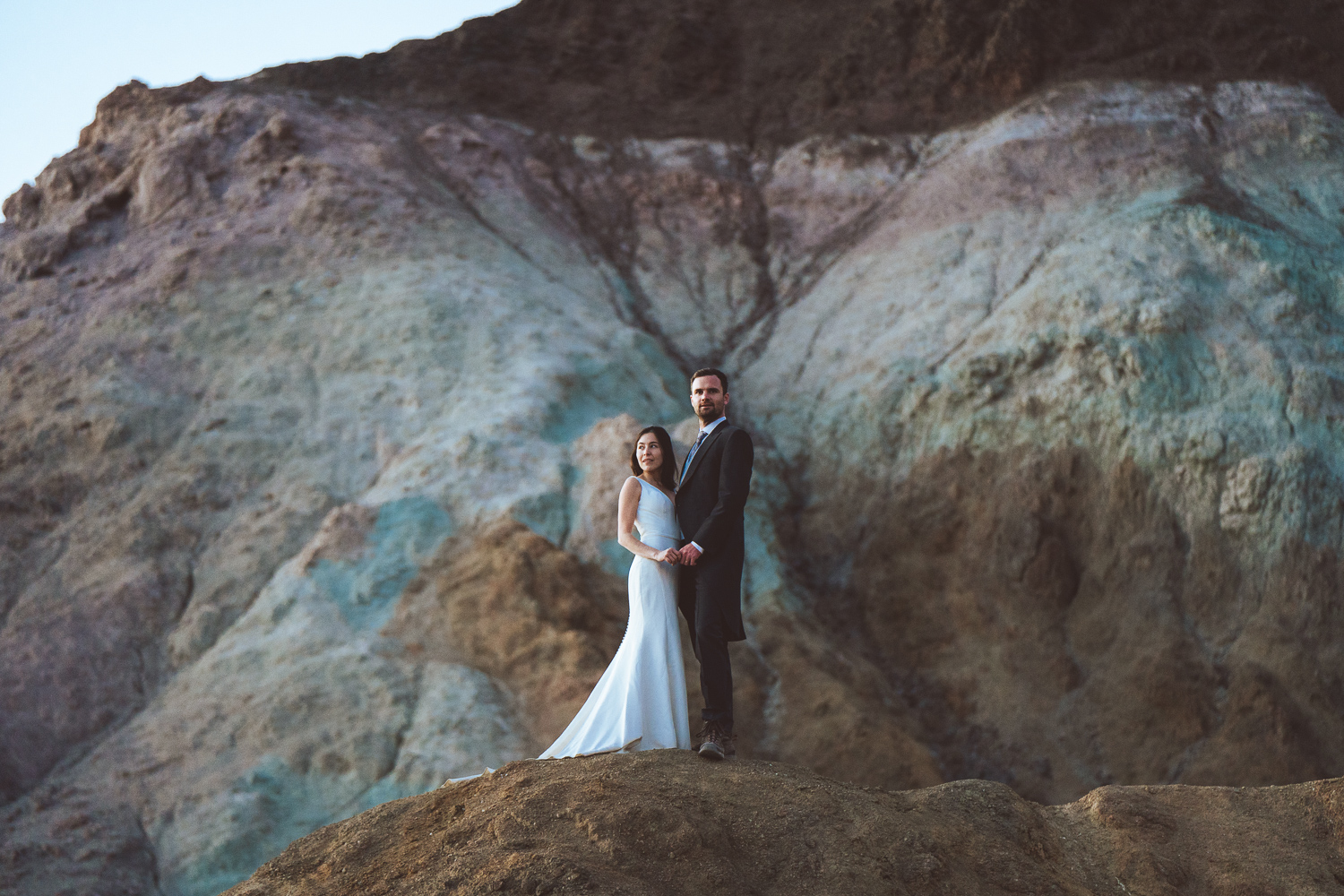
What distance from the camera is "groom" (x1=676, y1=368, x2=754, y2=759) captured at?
579cm

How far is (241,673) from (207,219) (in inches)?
295

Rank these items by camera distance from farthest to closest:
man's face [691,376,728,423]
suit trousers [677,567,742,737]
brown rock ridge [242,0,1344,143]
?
brown rock ridge [242,0,1344,143] < man's face [691,376,728,423] < suit trousers [677,567,742,737]

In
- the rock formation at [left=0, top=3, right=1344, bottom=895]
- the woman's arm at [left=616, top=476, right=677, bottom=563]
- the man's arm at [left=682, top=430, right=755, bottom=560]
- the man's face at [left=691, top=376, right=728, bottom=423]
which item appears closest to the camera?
the man's arm at [left=682, top=430, right=755, bottom=560]

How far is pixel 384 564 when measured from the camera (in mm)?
11758

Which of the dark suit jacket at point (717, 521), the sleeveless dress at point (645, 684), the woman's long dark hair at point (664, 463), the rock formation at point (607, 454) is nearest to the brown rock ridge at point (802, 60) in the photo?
the rock formation at point (607, 454)

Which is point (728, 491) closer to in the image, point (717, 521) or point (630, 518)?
point (717, 521)

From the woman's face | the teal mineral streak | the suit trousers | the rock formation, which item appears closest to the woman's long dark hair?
the woman's face

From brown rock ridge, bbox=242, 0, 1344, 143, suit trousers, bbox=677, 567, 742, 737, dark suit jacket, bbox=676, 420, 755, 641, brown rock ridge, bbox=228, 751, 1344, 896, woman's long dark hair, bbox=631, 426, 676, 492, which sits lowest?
brown rock ridge, bbox=228, 751, 1344, 896

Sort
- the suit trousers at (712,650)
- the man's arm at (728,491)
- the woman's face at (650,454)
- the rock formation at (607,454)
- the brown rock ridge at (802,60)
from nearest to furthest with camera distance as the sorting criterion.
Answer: the suit trousers at (712,650), the man's arm at (728,491), the woman's face at (650,454), the rock formation at (607,454), the brown rock ridge at (802,60)

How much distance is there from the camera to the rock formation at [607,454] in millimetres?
10891

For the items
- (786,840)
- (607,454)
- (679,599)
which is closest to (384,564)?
(607,454)

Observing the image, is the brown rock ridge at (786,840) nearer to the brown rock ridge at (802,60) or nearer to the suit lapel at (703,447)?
the suit lapel at (703,447)

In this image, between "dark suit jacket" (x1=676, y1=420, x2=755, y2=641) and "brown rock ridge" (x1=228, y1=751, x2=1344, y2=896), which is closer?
"brown rock ridge" (x1=228, y1=751, x2=1344, y2=896)

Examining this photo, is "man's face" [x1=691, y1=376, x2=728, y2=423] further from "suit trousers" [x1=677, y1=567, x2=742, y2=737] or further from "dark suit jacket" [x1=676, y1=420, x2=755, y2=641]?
"suit trousers" [x1=677, y1=567, x2=742, y2=737]
